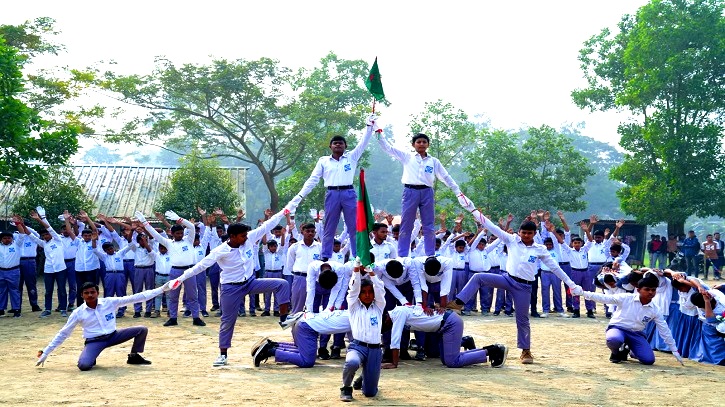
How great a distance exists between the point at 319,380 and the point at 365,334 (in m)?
1.32

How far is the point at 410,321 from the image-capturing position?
1213cm

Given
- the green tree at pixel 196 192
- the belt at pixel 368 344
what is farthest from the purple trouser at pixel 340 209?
the green tree at pixel 196 192

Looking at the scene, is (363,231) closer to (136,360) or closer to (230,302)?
(230,302)

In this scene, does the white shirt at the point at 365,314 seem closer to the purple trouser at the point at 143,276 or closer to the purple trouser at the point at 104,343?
the purple trouser at the point at 104,343

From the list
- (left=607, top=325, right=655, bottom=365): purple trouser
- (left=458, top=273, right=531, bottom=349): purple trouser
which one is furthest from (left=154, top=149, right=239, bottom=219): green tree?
(left=607, top=325, right=655, bottom=365): purple trouser

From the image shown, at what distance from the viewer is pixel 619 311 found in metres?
13.3

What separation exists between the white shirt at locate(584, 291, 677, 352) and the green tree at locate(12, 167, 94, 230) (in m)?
21.1

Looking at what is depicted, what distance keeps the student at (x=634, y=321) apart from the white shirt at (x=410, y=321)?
7.36 feet

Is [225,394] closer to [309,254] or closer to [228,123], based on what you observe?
[309,254]

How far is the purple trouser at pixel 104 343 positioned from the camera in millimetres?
11884

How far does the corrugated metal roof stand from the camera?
33.6 meters

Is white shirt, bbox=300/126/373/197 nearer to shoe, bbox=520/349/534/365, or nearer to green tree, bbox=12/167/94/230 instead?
shoe, bbox=520/349/534/365

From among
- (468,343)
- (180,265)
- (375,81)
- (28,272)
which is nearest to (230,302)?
(468,343)

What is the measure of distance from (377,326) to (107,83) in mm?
27259
